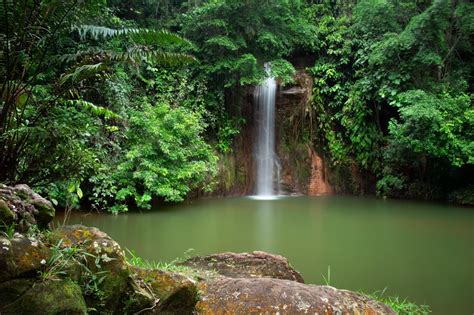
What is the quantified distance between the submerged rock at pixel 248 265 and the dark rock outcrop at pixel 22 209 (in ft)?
5.17

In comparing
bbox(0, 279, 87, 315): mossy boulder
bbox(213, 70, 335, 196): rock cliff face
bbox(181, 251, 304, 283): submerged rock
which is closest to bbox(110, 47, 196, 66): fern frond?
bbox(181, 251, 304, 283): submerged rock

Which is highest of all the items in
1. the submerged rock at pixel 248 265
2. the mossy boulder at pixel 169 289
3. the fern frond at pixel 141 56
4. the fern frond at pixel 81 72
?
the fern frond at pixel 141 56

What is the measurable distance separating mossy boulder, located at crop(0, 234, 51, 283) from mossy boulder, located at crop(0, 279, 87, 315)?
0.04 m

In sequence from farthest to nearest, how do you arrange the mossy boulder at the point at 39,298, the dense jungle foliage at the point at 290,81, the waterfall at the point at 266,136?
the waterfall at the point at 266,136 < the dense jungle foliage at the point at 290,81 < the mossy boulder at the point at 39,298

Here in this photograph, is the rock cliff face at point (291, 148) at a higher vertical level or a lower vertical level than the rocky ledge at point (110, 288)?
higher

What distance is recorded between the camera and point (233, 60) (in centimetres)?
1159

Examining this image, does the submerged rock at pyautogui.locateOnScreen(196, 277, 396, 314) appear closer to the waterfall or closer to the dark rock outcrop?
the dark rock outcrop

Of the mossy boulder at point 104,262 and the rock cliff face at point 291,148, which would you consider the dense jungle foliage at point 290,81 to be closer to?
the rock cliff face at point 291,148

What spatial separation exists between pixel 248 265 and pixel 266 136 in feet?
32.5

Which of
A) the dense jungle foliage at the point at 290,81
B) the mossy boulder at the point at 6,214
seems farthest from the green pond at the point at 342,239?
the mossy boulder at the point at 6,214

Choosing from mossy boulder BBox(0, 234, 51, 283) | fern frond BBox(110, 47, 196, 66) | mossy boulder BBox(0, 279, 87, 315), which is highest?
fern frond BBox(110, 47, 196, 66)

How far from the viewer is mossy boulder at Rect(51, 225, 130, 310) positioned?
5.82ft

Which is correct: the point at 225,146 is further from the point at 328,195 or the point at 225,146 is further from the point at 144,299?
the point at 144,299

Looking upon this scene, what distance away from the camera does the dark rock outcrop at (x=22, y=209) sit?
1725 millimetres
